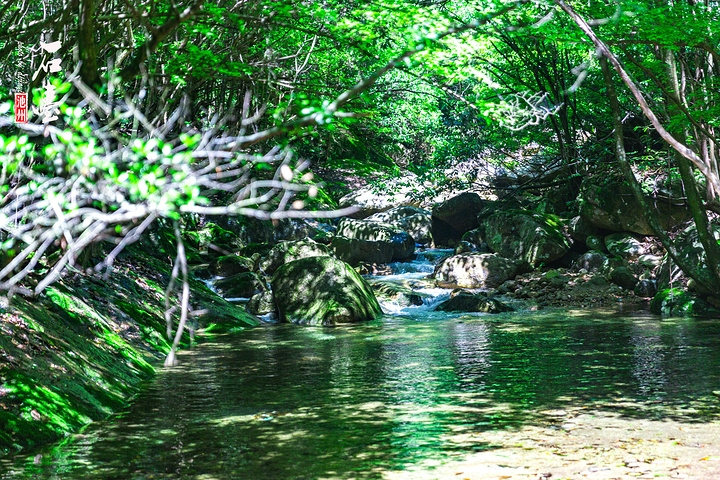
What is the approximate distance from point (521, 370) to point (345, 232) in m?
15.0

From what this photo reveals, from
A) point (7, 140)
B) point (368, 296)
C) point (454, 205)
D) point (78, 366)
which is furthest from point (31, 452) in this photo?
point (454, 205)

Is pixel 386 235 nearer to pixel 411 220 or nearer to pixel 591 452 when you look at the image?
pixel 411 220

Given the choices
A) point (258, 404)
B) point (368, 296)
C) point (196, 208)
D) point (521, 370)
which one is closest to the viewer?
point (196, 208)

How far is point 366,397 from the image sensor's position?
7730mm

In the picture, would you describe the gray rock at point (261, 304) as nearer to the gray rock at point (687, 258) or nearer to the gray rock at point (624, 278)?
the gray rock at point (624, 278)

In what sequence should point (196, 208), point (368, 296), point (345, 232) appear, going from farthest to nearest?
point (345, 232), point (368, 296), point (196, 208)

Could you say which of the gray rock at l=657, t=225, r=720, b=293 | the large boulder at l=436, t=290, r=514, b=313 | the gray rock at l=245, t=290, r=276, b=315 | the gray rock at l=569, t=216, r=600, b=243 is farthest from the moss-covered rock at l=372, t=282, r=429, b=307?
the gray rock at l=569, t=216, r=600, b=243

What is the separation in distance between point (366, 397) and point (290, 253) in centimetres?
1219

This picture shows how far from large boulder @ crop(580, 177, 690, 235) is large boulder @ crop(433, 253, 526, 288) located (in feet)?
9.26

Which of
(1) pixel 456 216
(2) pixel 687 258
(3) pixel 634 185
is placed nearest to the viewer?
(3) pixel 634 185

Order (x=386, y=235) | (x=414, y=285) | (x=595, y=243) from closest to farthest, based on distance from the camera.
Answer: (x=414, y=285) < (x=595, y=243) < (x=386, y=235)

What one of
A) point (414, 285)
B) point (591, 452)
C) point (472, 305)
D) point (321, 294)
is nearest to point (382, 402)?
point (591, 452)

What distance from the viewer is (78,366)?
24.9ft

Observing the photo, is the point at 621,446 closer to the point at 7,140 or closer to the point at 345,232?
the point at 7,140
